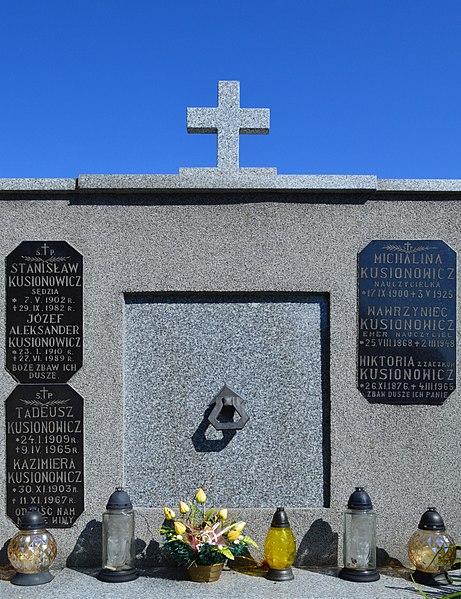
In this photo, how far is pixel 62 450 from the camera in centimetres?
495

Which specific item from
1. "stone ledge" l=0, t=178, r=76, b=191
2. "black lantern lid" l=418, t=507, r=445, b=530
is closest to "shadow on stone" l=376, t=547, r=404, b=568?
"black lantern lid" l=418, t=507, r=445, b=530

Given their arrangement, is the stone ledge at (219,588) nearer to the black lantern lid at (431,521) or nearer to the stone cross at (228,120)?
the black lantern lid at (431,521)

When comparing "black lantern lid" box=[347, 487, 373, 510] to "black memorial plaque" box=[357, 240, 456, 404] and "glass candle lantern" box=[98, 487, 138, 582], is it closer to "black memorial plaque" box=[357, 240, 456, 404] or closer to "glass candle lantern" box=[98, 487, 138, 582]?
"black memorial plaque" box=[357, 240, 456, 404]

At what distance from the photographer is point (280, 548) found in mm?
4594

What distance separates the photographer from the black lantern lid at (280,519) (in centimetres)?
456

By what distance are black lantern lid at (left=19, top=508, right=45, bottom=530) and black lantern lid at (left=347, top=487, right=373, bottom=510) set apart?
197 centimetres

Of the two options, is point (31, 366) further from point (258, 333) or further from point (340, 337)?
point (340, 337)

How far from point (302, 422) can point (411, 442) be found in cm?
76

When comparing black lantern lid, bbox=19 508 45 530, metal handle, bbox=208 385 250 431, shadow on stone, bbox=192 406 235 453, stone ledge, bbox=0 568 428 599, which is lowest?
stone ledge, bbox=0 568 428 599

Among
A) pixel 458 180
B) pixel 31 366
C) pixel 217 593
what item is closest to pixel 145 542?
pixel 217 593

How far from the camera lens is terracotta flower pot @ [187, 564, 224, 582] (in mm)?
4523

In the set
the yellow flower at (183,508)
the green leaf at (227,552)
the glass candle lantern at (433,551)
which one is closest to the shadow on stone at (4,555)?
the yellow flower at (183,508)

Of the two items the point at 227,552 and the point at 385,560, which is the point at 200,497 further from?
the point at 385,560

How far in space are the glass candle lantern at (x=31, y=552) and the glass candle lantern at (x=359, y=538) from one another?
6.14 feet
